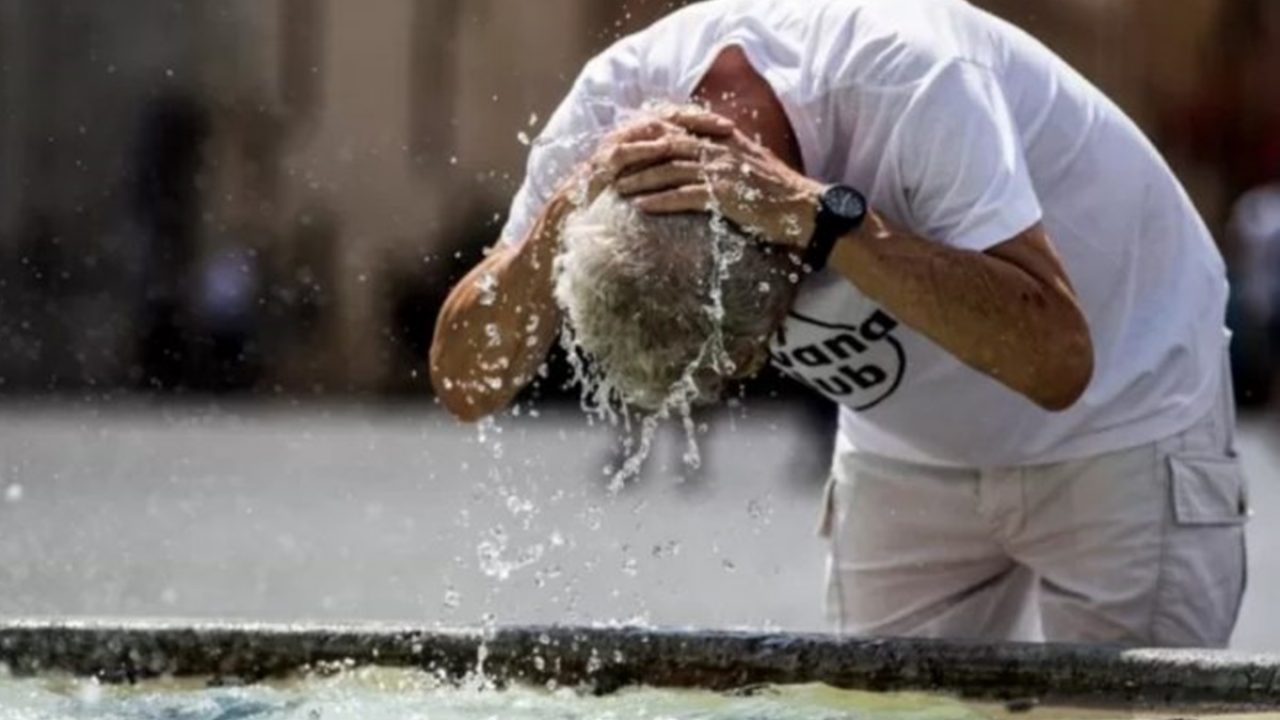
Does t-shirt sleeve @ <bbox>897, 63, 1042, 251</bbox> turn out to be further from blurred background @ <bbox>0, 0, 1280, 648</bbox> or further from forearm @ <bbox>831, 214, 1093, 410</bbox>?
blurred background @ <bbox>0, 0, 1280, 648</bbox>

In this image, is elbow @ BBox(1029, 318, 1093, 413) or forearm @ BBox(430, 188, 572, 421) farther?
forearm @ BBox(430, 188, 572, 421)

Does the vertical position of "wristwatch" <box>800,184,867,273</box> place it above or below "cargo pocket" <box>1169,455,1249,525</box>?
above

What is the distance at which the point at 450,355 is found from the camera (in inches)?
181

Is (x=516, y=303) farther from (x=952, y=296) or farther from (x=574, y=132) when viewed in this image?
(x=952, y=296)

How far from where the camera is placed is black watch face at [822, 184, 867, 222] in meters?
4.12

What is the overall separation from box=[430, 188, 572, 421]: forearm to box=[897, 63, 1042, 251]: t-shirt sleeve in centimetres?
45

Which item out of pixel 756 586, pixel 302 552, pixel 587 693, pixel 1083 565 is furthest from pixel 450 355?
pixel 302 552

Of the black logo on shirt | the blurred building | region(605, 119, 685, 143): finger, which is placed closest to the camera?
region(605, 119, 685, 143): finger

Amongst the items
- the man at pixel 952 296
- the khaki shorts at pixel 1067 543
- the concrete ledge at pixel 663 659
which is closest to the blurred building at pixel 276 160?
the khaki shorts at pixel 1067 543

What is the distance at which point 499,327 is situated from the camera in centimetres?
452

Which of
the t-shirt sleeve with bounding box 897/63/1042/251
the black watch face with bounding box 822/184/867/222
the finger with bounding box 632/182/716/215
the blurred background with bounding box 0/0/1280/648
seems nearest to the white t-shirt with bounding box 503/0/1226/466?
the t-shirt sleeve with bounding box 897/63/1042/251

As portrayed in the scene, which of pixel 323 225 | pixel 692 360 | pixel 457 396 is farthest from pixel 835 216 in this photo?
pixel 323 225

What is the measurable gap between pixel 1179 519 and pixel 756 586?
6.22 metres

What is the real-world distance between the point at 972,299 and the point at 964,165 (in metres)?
0.16
